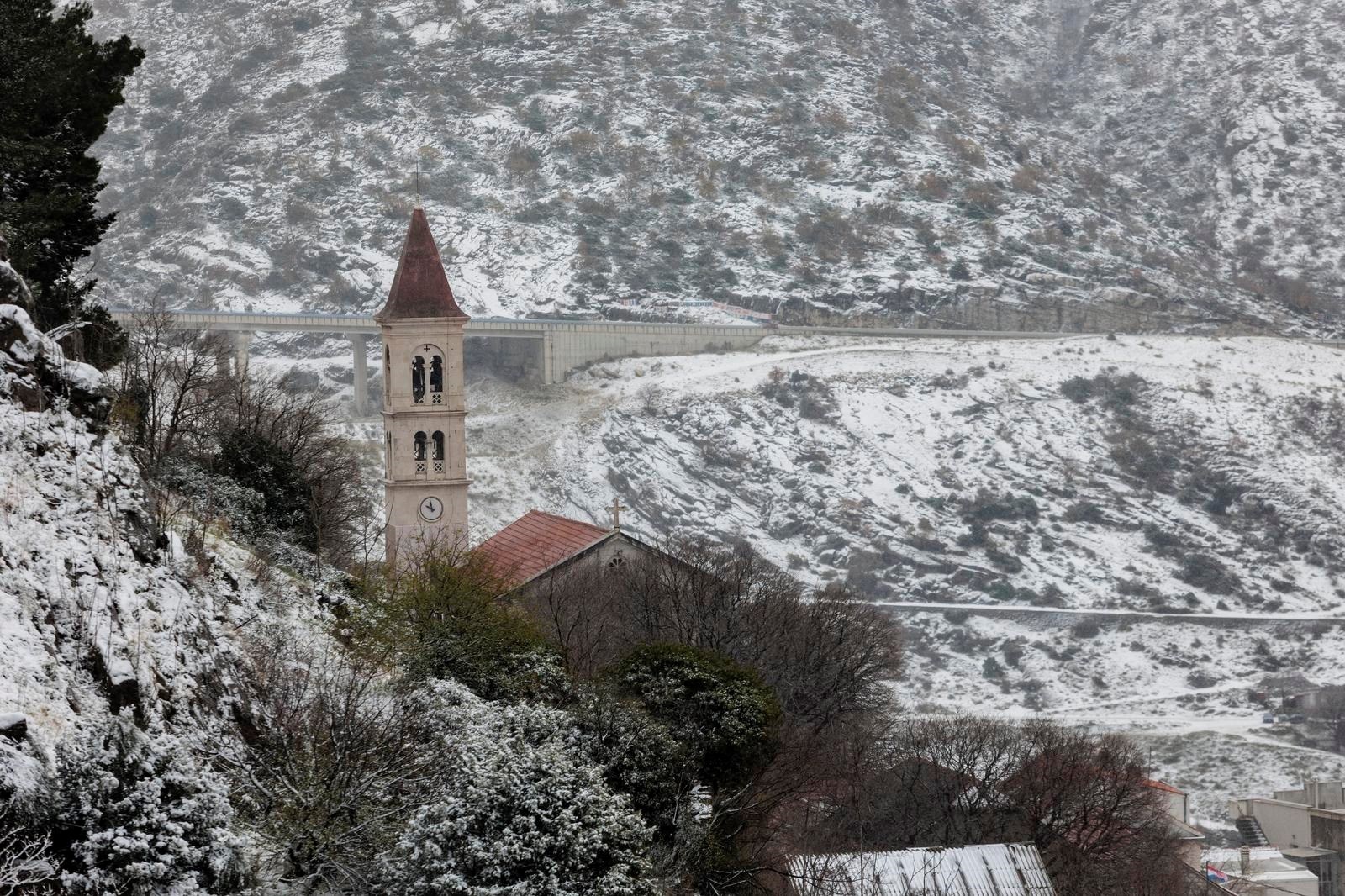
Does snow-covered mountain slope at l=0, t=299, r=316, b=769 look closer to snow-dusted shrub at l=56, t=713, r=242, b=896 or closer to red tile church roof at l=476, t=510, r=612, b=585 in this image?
snow-dusted shrub at l=56, t=713, r=242, b=896

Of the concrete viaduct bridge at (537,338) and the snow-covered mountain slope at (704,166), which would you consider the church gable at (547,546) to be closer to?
the concrete viaduct bridge at (537,338)

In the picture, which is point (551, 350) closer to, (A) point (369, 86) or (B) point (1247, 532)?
(B) point (1247, 532)

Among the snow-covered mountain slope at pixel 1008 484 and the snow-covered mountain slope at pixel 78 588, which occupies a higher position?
the snow-covered mountain slope at pixel 78 588

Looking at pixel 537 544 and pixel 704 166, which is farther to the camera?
pixel 704 166

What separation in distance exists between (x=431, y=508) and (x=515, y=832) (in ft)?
107

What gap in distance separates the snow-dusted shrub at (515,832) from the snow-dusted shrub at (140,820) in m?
2.58

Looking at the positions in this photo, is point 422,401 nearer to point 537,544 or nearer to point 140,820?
point 537,544

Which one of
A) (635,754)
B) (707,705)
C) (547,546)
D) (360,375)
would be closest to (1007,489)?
(360,375)

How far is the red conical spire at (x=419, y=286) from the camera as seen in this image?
165 ft

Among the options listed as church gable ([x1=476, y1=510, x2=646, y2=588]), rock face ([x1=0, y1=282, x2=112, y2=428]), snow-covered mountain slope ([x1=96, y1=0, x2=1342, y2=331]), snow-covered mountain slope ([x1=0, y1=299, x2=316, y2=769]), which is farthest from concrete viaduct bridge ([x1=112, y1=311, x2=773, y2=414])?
snow-covered mountain slope ([x1=0, y1=299, x2=316, y2=769])

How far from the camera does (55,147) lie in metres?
25.3

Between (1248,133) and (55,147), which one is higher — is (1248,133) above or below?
above

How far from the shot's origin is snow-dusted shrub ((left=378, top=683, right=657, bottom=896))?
57.9 feet

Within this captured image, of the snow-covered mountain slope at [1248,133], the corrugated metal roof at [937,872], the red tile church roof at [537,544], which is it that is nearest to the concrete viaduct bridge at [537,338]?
the snow-covered mountain slope at [1248,133]
